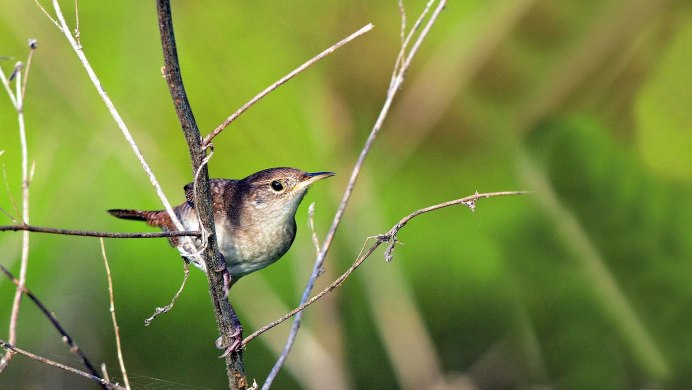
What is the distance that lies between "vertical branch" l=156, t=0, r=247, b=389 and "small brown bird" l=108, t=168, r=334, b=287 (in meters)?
0.40

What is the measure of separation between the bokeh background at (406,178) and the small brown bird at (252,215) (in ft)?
0.41

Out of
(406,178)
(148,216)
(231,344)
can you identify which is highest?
(148,216)

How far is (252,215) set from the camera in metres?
1.35

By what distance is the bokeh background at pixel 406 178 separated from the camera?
1.54 metres

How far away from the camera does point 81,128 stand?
1538 mm

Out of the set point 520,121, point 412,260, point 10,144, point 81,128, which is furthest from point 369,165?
point 10,144

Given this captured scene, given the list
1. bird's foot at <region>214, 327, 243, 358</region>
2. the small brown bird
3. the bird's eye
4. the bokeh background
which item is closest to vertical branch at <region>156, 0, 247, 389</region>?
bird's foot at <region>214, 327, 243, 358</region>

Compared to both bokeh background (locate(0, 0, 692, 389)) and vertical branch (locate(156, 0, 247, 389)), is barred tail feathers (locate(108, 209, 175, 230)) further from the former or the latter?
vertical branch (locate(156, 0, 247, 389))

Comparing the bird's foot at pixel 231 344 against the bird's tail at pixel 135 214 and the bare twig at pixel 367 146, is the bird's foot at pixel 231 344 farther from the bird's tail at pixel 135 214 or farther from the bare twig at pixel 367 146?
the bird's tail at pixel 135 214

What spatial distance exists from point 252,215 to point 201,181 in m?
0.61

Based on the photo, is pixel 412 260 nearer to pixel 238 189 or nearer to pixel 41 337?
pixel 238 189

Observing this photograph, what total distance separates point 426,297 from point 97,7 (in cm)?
90

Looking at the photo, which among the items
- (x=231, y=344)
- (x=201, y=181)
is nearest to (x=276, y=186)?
(x=231, y=344)

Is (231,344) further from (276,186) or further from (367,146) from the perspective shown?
(276,186)
